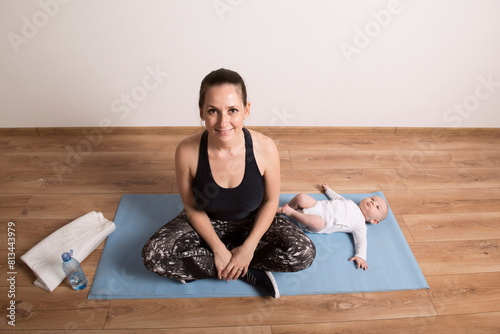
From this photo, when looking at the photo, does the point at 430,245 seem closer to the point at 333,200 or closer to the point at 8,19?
the point at 333,200

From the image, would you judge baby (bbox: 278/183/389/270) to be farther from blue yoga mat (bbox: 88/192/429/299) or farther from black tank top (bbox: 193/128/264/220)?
black tank top (bbox: 193/128/264/220)

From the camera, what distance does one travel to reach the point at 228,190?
1.27 meters

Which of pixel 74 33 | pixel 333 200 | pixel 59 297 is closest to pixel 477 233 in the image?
pixel 333 200

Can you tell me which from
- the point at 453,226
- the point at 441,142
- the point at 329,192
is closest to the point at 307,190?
the point at 329,192

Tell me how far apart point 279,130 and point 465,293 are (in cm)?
150

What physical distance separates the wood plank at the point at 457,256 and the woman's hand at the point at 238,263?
861 mm

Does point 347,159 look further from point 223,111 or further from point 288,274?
point 223,111

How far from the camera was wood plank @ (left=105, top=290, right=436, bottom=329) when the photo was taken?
4.27 ft

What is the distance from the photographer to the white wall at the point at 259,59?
1896 mm

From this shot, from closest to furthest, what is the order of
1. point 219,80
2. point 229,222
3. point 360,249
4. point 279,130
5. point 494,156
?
point 219,80 → point 229,222 → point 360,249 → point 494,156 → point 279,130

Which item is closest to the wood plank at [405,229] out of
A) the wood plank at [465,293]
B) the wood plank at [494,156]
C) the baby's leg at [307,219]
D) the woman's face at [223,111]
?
the wood plank at [465,293]

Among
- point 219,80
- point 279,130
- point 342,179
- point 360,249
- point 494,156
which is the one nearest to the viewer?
point 219,80

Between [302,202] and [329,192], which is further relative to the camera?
[329,192]

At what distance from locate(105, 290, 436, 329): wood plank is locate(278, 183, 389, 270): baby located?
23cm
